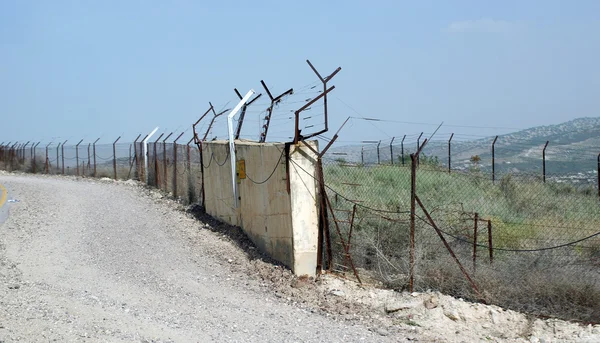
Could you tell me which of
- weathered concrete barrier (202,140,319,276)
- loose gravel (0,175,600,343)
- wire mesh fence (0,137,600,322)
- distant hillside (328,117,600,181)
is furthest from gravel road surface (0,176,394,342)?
distant hillside (328,117,600,181)

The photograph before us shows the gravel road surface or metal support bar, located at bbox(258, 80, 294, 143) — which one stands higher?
metal support bar, located at bbox(258, 80, 294, 143)

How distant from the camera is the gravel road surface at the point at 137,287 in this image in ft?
30.7

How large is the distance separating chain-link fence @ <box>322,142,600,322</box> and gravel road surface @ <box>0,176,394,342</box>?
5.42 feet

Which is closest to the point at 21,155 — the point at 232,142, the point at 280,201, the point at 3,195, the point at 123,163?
the point at 123,163

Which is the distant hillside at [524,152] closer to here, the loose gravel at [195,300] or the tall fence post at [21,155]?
the loose gravel at [195,300]

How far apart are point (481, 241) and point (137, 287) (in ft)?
18.7

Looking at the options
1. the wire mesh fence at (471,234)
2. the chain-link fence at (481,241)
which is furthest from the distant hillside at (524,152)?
the chain-link fence at (481,241)

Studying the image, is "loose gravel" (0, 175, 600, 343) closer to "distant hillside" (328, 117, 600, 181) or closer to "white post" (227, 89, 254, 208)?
"white post" (227, 89, 254, 208)

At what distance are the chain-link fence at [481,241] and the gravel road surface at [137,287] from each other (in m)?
1.65

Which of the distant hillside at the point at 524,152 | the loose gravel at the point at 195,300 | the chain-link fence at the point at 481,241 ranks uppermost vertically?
the distant hillside at the point at 524,152

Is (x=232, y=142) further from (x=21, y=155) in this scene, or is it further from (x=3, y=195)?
(x=21, y=155)

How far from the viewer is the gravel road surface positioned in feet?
30.7

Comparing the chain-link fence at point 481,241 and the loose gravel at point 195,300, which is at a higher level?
the chain-link fence at point 481,241

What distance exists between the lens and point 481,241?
39.9ft
